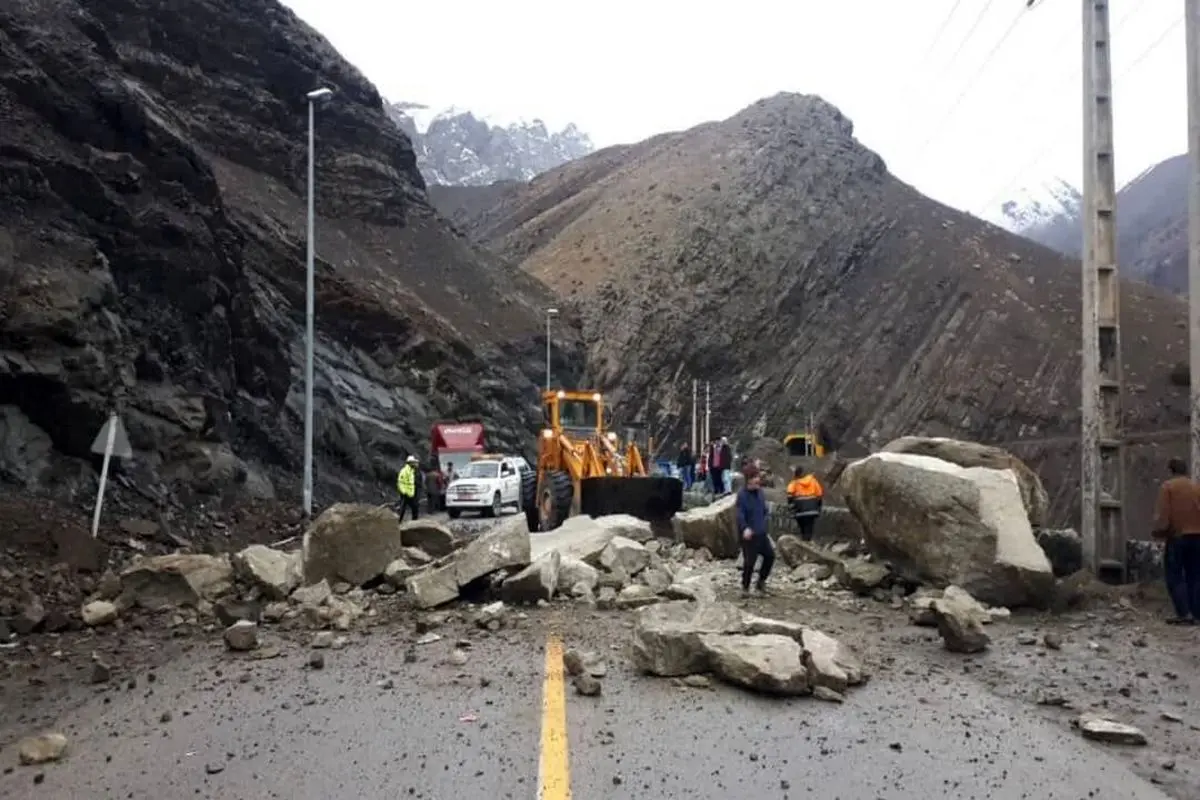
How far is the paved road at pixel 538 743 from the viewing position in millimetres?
5320

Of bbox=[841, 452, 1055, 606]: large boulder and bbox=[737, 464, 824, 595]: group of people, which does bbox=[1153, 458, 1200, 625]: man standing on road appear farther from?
bbox=[737, 464, 824, 595]: group of people

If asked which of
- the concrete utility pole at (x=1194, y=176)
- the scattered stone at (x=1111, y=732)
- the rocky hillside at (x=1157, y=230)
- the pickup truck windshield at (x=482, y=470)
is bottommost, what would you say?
the pickup truck windshield at (x=482, y=470)

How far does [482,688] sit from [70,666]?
3.77 m

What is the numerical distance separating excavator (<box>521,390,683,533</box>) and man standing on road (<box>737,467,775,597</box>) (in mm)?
9014

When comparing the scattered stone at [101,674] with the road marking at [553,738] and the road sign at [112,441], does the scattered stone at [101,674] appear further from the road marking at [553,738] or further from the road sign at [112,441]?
the road sign at [112,441]

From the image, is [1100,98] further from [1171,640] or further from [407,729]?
[407,729]

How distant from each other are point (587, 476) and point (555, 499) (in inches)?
39.1

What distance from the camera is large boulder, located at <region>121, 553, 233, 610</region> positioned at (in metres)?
11.0

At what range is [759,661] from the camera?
23.9ft

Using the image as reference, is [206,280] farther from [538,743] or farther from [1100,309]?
[538,743]

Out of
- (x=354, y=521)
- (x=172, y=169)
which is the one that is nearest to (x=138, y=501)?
(x=354, y=521)

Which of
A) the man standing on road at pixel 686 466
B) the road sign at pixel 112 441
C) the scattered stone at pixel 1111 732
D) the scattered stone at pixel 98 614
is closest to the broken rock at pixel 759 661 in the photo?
the scattered stone at pixel 1111 732

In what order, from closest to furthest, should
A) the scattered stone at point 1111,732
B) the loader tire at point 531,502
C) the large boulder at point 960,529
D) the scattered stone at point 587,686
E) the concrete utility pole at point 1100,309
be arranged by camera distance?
the scattered stone at point 1111,732 < the scattered stone at point 587,686 < the large boulder at point 960,529 < the concrete utility pole at point 1100,309 < the loader tire at point 531,502

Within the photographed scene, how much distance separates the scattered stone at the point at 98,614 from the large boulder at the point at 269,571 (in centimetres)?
137
